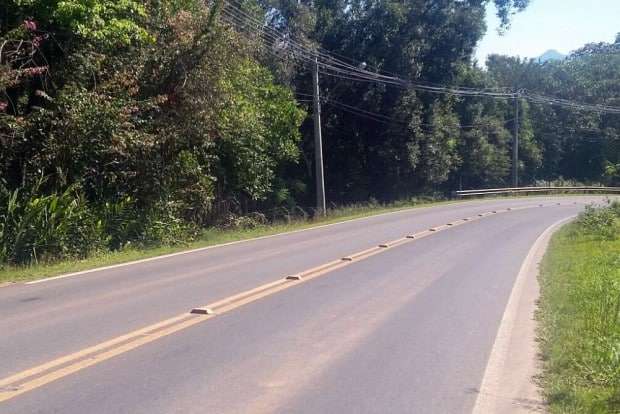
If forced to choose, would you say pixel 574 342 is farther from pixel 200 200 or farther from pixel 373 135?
pixel 373 135

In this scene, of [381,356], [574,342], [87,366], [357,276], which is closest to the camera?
[87,366]

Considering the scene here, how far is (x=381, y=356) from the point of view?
770 cm

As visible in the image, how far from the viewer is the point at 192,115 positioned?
21.2 metres

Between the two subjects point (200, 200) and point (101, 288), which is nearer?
point (101, 288)

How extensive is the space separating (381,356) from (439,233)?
15.4 meters

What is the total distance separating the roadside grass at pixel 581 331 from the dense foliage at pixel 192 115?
1000 centimetres

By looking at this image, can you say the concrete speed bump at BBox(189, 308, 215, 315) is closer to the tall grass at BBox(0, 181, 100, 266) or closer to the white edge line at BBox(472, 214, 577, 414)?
the white edge line at BBox(472, 214, 577, 414)

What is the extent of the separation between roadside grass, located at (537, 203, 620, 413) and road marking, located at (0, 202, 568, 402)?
12.8ft

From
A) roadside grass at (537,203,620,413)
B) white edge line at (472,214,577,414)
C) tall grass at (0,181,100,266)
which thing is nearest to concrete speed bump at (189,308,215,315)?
white edge line at (472,214,577,414)

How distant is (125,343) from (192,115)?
1393 cm

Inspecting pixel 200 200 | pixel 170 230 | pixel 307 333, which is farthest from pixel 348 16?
pixel 307 333

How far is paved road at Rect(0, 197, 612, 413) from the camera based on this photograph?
6.23m

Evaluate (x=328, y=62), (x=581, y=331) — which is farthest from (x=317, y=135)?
(x=581, y=331)

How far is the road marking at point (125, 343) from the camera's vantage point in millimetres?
6477
